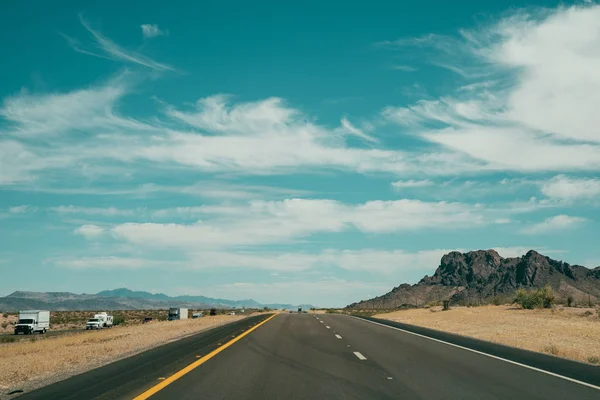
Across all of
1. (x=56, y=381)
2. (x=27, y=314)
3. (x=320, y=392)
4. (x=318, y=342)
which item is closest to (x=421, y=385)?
(x=320, y=392)

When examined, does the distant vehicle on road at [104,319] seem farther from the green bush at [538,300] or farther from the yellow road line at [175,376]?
the yellow road line at [175,376]

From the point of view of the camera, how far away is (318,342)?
2372 centimetres

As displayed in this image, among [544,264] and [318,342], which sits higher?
[544,264]

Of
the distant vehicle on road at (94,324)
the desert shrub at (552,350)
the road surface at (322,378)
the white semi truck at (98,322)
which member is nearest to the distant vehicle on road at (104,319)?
the white semi truck at (98,322)

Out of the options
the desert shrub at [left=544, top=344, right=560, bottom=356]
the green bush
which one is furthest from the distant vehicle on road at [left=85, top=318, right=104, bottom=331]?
the desert shrub at [left=544, top=344, right=560, bottom=356]

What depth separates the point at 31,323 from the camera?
Answer: 63500 millimetres

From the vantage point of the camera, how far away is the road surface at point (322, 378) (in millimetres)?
10805

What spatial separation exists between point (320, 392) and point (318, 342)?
12915 millimetres

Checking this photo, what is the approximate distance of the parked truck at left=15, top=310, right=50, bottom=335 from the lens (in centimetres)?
6262

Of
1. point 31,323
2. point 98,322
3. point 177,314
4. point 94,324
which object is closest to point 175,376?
point 31,323

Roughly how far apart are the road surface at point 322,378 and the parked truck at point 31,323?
50.4 m

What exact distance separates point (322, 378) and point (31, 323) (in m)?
59.4

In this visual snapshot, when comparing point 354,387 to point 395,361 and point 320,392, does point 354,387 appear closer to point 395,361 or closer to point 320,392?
point 320,392

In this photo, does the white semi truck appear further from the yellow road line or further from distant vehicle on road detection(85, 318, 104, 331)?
the yellow road line
